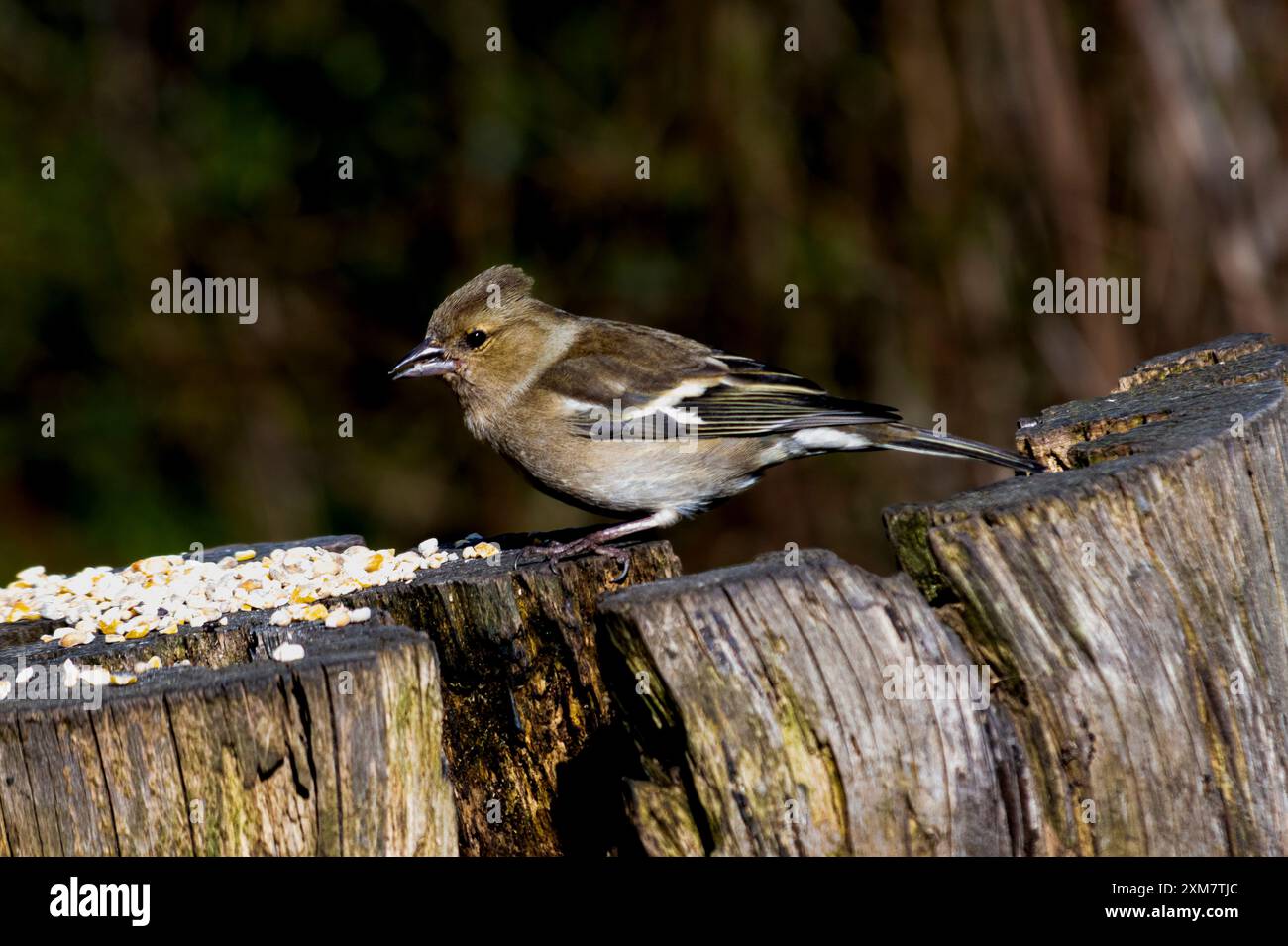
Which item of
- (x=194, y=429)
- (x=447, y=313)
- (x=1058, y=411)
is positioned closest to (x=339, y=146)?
(x=194, y=429)

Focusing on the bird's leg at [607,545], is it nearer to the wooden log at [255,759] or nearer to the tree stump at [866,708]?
the tree stump at [866,708]

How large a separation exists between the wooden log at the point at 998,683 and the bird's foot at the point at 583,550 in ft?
2.50

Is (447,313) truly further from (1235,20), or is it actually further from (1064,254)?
(1235,20)

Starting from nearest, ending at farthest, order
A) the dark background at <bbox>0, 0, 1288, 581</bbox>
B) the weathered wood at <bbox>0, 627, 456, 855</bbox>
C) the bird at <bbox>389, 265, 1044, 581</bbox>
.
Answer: the weathered wood at <bbox>0, 627, 456, 855</bbox>
the bird at <bbox>389, 265, 1044, 581</bbox>
the dark background at <bbox>0, 0, 1288, 581</bbox>

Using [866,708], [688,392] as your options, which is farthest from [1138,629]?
[688,392]

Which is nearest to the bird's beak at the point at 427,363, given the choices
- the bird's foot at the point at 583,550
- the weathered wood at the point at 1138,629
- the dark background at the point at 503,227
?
the bird's foot at the point at 583,550

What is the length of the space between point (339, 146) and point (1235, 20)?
519 cm

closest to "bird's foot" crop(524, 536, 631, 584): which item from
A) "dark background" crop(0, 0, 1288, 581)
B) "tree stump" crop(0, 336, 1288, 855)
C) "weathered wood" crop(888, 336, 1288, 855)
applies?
"tree stump" crop(0, 336, 1288, 855)

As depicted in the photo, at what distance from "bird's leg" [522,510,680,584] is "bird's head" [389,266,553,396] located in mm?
752

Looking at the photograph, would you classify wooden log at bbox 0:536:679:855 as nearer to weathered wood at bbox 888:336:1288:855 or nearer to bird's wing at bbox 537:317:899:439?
weathered wood at bbox 888:336:1288:855

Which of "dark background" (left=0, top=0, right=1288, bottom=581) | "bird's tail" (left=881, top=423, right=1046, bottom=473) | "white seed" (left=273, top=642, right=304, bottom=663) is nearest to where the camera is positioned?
"white seed" (left=273, top=642, right=304, bottom=663)

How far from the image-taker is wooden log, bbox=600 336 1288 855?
2689 millimetres

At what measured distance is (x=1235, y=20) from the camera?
6.92 m

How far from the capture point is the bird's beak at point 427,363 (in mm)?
5098
